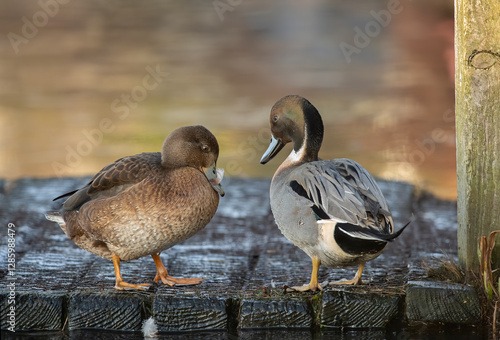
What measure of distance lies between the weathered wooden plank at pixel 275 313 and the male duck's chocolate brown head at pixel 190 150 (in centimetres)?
85

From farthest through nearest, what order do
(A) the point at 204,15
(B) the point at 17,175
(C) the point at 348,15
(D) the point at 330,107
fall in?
(A) the point at 204,15, (C) the point at 348,15, (D) the point at 330,107, (B) the point at 17,175

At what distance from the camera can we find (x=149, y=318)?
4.41 m

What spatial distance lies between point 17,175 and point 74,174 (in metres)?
0.58

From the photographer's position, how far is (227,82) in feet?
42.7

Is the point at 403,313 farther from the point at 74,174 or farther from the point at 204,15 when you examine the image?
Answer: the point at 204,15

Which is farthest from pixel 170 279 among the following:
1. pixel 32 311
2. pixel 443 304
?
pixel 443 304

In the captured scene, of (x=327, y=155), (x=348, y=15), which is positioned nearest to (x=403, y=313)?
(x=327, y=155)

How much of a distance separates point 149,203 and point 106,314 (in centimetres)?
70

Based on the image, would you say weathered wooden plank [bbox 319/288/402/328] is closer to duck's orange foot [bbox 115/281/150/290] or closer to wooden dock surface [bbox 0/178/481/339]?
wooden dock surface [bbox 0/178/481/339]

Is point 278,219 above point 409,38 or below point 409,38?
below

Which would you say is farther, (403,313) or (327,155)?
(327,155)

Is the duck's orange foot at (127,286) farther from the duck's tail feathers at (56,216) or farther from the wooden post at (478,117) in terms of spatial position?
the wooden post at (478,117)

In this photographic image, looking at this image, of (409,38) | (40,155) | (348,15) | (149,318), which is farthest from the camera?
(348,15)

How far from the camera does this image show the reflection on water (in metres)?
9.33
